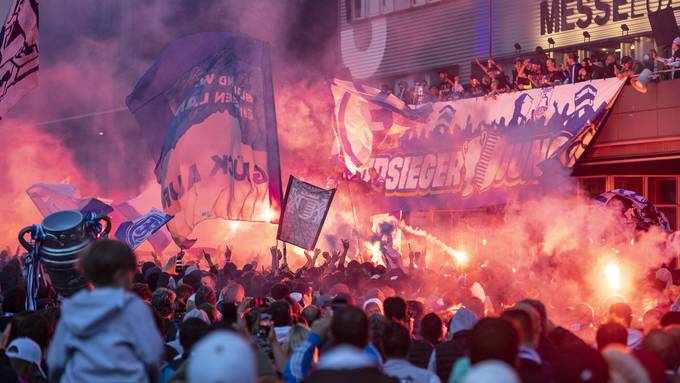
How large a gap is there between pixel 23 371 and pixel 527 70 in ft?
46.7

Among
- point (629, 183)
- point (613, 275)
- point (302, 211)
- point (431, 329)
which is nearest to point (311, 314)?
point (431, 329)

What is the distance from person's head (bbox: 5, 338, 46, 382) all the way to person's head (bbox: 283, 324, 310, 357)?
1409 mm

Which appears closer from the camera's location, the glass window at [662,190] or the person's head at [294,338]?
the person's head at [294,338]

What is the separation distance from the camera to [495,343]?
3971 mm

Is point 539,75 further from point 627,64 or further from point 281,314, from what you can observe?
point 281,314

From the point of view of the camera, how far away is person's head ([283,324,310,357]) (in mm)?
6039

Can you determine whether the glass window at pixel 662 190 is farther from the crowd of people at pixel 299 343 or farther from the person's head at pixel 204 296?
the person's head at pixel 204 296

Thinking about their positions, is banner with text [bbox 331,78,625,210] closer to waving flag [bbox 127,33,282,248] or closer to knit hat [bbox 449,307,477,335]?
waving flag [bbox 127,33,282,248]

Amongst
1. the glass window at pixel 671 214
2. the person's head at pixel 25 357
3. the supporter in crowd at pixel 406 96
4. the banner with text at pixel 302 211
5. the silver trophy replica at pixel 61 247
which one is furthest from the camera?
the supporter in crowd at pixel 406 96

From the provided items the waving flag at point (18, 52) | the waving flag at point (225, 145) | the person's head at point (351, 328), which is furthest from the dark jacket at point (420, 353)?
the waving flag at point (225, 145)

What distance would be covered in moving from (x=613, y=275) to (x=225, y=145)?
17.2 ft

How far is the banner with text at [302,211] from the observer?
43.0 ft

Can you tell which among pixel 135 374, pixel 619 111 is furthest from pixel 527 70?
pixel 135 374

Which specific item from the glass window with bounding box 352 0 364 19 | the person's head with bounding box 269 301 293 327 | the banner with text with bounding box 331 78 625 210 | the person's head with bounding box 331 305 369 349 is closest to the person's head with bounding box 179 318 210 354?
the person's head with bounding box 269 301 293 327
